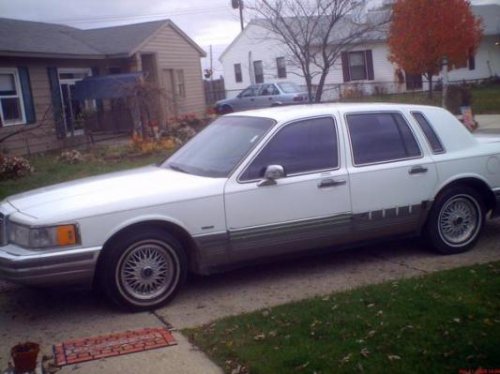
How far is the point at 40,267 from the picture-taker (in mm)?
5055

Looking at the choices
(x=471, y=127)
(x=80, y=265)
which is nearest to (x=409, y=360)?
(x=80, y=265)

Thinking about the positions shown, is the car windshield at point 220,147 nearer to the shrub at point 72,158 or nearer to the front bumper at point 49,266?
the front bumper at point 49,266

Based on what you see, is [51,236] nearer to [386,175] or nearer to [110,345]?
[110,345]

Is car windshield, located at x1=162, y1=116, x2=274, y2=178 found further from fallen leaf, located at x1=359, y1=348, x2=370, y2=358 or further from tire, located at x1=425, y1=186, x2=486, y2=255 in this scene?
fallen leaf, located at x1=359, y1=348, x2=370, y2=358

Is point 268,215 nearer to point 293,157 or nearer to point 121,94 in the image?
point 293,157

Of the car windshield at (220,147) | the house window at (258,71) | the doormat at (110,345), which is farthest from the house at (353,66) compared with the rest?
the doormat at (110,345)

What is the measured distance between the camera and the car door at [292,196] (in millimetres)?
5727

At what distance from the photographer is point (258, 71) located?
4059 centimetres

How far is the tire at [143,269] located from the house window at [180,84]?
21.6 metres

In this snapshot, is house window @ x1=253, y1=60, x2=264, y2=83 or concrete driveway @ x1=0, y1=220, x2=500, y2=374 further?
house window @ x1=253, y1=60, x2=264, y2=83

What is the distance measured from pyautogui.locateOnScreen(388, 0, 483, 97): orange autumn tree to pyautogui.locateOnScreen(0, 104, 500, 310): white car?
2009 cm

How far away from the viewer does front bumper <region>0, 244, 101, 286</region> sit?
5.06m

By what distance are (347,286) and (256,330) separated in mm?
1352

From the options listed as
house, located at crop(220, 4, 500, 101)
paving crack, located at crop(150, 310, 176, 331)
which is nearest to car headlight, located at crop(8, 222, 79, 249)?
paving crack, located at crop(150, 310, 176, 331)
